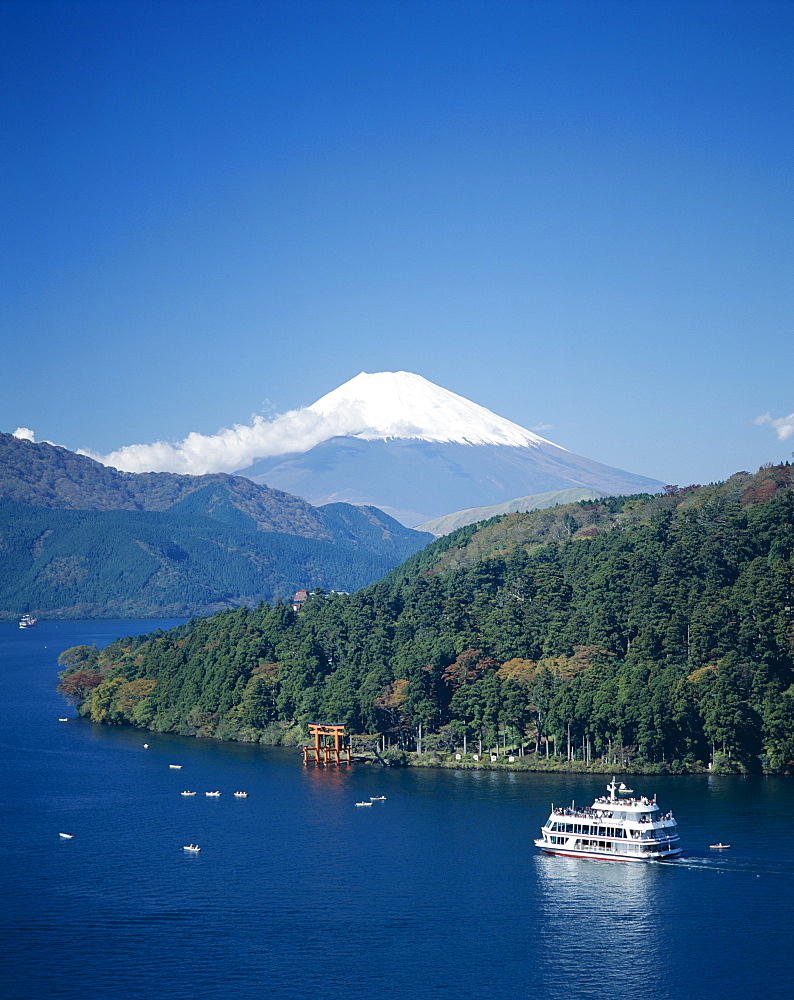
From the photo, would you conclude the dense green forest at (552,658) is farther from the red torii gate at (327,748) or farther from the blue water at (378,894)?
the blue water at (378,894)

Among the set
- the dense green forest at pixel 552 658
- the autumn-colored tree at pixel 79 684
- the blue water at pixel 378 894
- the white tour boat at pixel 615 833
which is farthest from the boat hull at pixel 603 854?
the autumn-colored tree at pixel 79 684

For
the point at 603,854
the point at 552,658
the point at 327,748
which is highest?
the point at 552,658

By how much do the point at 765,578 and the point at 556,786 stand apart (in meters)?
25.8

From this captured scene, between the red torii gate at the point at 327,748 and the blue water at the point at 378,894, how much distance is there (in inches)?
285

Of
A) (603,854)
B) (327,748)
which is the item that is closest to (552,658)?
(327,748)

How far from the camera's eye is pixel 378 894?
57.9 m

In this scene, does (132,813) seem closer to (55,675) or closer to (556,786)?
(556,786)

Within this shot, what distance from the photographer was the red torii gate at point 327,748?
94562 mm

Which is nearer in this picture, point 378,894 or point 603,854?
point 378,894

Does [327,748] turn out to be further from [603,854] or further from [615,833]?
[615,833]

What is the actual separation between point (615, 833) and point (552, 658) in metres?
32.3

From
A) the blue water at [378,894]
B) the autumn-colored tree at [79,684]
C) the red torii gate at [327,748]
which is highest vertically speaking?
the autumn-colored tree at [79,684]

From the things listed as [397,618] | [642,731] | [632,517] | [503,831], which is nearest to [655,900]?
[503,831]

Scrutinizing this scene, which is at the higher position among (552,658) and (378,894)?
(552,658)
